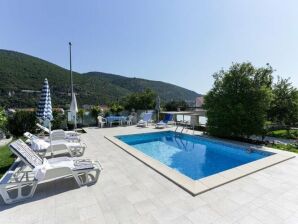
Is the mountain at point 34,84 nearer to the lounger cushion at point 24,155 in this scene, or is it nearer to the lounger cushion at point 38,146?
the lounger cushion at point 38,146

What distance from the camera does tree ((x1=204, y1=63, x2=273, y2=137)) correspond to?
8430 millimetres

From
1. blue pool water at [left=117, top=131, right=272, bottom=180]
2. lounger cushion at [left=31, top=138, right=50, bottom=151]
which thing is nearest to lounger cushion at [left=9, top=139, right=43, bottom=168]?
lounger cushion at [left=31, top=138, right=50, bottom=151]

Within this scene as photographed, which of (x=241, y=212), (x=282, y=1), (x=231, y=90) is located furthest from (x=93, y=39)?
(x=241, y=212)

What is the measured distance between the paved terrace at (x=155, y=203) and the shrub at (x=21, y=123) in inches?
303

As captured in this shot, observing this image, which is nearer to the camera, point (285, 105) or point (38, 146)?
point (38, 146)

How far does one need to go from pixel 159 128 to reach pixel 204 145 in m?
4.17

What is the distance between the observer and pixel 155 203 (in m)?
3.22

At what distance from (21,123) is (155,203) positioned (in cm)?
1006

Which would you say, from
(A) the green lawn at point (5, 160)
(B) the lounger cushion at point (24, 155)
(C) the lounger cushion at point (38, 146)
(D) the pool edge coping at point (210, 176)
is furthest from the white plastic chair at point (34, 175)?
(D) the pool edge coping at point (210, 176)

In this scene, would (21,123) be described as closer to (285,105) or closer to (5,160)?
(5,160)

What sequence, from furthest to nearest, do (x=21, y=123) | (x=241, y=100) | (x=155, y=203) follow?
(x=21, y=123) → (x=241, y=100) → (x=155, y=203)

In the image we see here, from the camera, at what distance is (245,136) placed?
30.8ft

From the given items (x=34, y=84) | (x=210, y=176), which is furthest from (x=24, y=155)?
(x=34, y=84)

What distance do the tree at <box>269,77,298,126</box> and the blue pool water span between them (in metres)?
4.57
